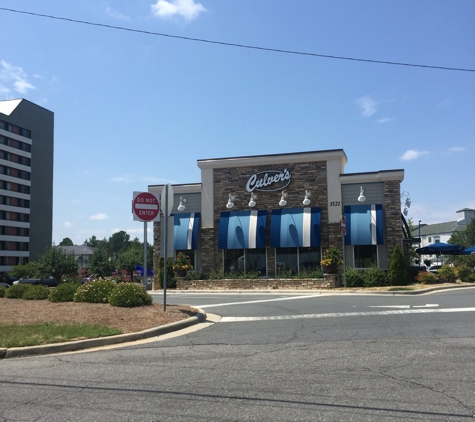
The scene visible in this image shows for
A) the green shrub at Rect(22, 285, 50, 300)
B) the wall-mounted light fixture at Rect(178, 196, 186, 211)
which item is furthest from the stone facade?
the green shrub at Rect(22, 285, 50, 300)

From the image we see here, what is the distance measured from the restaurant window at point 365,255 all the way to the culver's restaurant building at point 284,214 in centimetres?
5

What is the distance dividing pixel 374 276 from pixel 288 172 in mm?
7498

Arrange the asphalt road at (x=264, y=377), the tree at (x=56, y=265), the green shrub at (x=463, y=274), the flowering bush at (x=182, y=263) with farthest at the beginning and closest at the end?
the tree at (x=56, y=265) → the flowering bush at (x=182, y=263) → the green shrub at (x=463, y=274) → the asphalt road at (x=264, y=377)

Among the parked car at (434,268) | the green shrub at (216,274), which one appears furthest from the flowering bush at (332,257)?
the parked car at (434,268)

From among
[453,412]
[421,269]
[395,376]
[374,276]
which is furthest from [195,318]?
[421,269]

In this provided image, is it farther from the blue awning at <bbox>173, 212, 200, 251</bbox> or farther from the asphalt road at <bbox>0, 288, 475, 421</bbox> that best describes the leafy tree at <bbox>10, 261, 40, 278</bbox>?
the asphalt road at <bbox>0, 288, 475, 421</bbox>

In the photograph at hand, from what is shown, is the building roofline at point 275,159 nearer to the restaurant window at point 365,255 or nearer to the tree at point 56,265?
the restaurant window at point 365,255

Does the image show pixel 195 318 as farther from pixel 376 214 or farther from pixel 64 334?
pixel 376 214

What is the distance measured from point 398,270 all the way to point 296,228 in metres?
5.66

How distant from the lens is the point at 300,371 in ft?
21.0

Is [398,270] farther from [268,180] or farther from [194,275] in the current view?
[194,275]

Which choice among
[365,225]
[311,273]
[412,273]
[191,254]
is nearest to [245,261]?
[191,254]

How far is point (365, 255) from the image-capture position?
25.3m

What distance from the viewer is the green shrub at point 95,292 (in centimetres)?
1300
